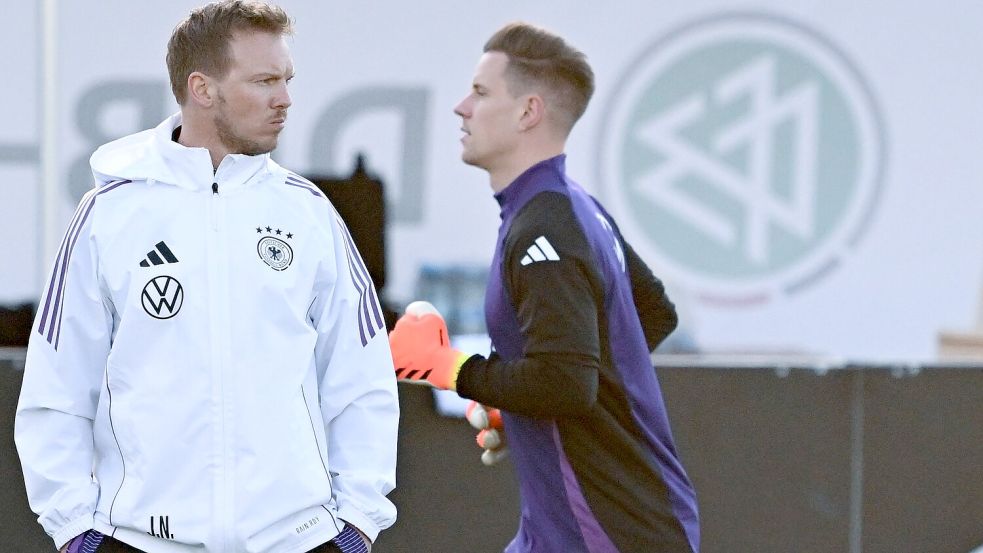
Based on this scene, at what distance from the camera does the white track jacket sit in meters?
2.08

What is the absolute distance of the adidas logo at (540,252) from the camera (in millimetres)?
2416

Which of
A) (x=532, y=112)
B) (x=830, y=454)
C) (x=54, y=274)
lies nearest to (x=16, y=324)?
(x=830, y=454)

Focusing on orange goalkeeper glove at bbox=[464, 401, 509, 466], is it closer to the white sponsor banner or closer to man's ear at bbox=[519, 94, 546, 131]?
man's ear at bbox=[519, 94, 546, 131]

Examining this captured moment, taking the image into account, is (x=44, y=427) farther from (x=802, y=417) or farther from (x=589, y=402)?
(x=802, y=417)

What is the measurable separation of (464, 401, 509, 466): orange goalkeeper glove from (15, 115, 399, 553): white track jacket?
59 centimetres

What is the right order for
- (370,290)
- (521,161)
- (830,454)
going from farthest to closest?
(830,454)
(521,161)
(370,290)

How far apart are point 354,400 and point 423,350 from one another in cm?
51

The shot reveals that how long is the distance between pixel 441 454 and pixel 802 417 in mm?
1045

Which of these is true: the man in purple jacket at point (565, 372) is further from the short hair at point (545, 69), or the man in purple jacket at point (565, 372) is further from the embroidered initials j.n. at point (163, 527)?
the embroidered initials j.n. at point (163, 527)

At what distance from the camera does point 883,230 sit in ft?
21.0

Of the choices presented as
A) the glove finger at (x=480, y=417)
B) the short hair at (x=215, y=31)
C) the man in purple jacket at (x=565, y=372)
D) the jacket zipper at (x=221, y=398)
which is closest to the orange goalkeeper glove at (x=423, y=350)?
the man in purple jacket at (x=565, y=372)

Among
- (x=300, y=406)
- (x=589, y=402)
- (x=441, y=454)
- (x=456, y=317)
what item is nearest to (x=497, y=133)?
(x=589, y=402)

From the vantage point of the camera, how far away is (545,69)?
9.09 feet

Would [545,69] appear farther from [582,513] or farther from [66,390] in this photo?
[66,390]
